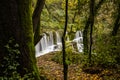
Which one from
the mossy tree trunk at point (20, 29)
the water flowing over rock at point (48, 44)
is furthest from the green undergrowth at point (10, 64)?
the water flowing over rock at point (48, 44)

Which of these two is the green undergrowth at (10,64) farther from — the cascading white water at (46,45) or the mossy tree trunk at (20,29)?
the cascading white water at (46,45)

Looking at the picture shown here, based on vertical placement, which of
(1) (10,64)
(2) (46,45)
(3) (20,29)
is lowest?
(2) (46,45)

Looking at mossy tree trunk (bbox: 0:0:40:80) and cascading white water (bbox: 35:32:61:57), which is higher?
mossy tree trunk (bbox: 0:0:40:80)

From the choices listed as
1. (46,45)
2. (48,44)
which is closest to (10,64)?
(46,45)

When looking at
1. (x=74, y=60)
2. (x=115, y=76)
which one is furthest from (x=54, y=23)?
(x=115, y=76)

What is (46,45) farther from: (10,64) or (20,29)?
(10,64)

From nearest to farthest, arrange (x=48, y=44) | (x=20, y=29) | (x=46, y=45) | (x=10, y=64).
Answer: (x=10, y=64) → (x=20, y=29) → (x=46, y=45) → (x=48, y=44)

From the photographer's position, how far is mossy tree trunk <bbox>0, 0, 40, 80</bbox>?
5379 mm

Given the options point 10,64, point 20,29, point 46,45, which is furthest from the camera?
point 46,45

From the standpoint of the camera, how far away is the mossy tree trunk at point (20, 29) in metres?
5.38

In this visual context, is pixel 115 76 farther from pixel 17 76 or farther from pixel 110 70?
pixel 17 76

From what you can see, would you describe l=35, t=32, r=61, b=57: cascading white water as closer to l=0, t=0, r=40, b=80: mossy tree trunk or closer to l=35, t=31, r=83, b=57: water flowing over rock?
l=35, t=31, r=83, b=57: water flowing over rock

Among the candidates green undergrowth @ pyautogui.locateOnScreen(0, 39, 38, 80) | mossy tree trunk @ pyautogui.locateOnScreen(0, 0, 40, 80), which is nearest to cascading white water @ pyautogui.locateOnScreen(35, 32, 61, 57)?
mossy tree trunk @ pyautogui.locateOnScreen(0, 0, 40, 80)

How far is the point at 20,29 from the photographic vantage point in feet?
18.3
